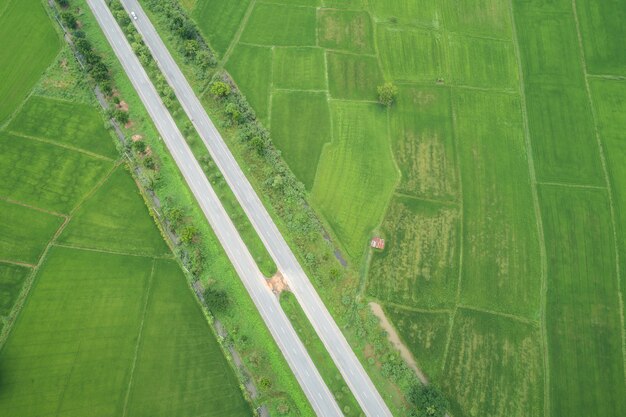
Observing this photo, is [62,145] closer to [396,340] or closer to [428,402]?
[396,340]

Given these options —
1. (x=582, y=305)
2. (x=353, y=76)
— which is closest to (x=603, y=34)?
(x=353, y=76)

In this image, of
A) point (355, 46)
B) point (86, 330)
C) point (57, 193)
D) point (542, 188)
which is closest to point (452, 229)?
point (542, 188)

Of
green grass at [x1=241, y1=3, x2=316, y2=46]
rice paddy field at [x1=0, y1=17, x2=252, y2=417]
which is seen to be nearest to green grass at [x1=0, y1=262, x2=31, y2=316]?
rice paddy field at [x1=0, y1=17, x2=252, y2=417]

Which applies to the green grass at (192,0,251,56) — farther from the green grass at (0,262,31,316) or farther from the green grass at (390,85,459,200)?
the green grass at (0,262,31,316)

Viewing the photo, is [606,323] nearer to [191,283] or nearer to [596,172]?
[596,172]

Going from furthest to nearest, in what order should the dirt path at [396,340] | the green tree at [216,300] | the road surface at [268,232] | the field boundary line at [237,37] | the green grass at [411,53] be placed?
the green grass at [411,53]
the field boundary line at [237,37]
the green tree at [216,300]
the dirt path at [396,340]
the road surface at [268,232]

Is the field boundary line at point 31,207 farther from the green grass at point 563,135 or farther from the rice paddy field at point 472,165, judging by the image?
the green grass at point 563,135

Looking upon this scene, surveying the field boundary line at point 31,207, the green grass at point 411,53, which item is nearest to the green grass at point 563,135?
the green grass at point 411,53
